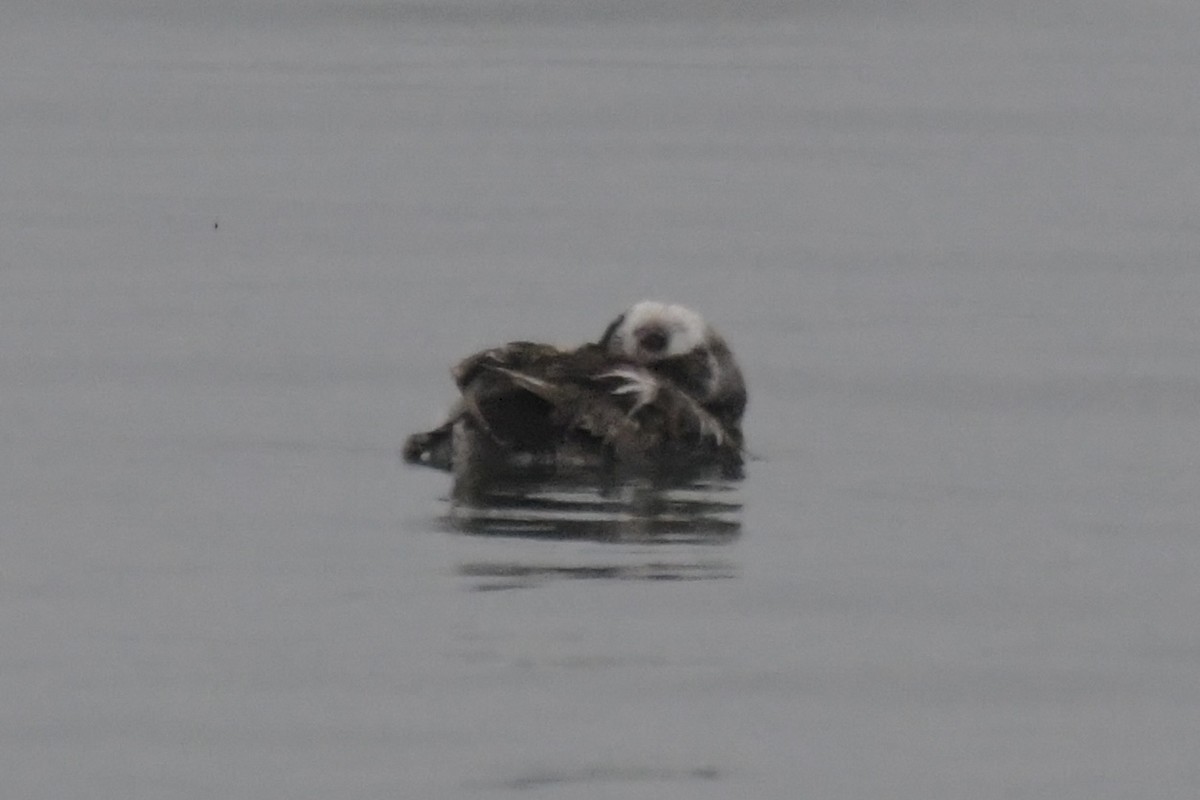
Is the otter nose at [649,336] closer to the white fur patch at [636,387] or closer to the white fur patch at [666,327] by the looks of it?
the white fur patch at [666,327]

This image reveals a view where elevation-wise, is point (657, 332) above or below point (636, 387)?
above

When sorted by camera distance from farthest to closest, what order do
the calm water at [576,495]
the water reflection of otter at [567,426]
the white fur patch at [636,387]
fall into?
the white fur patch at [636,387], the water reflection of otter at [567,426], the calm water at [576,495]

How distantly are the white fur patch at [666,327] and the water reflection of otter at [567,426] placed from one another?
0.71 meters

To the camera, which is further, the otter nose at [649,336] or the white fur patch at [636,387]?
the otter nose at [649,336]

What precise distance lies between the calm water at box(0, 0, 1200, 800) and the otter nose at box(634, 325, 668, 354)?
535 millimetres

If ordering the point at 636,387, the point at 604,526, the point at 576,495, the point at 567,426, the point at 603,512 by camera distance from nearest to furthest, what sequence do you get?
the point at 604,526, the point at 603,512, the point at 576,495, the point at 567,426, the point at 636,387

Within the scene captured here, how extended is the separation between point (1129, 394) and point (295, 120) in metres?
13.8

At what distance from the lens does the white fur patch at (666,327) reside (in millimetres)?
13953

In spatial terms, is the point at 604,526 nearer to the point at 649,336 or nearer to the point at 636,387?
the point at 636,387

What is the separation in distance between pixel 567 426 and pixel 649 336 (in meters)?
1.57

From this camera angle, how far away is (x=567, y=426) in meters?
12.5

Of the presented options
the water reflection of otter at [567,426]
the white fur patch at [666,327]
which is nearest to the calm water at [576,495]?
the water reflection of otter at [567,426]

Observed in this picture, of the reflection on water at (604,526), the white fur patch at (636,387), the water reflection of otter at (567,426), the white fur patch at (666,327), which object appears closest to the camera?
the reflection on water at (604,526)

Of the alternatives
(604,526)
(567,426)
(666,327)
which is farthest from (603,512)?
(666,327)
